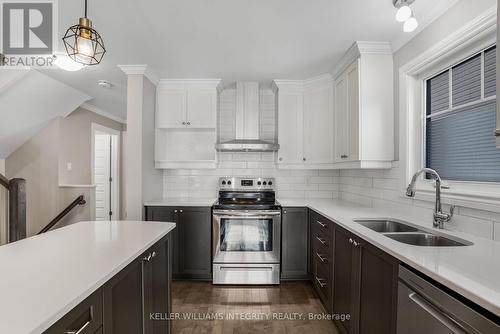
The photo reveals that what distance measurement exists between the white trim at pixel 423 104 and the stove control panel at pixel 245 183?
167cm

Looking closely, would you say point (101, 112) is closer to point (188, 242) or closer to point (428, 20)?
point (188, 242)

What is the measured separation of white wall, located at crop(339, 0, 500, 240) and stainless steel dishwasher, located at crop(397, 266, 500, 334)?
2.29 feet

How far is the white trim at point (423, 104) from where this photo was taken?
147 centimetres

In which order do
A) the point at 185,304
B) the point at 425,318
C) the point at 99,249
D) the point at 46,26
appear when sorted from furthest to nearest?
the point at 185,304 → the point at 46,26 → the point at 99,249 → the point at 425,318

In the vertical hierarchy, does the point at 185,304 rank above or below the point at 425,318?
below

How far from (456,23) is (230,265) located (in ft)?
9.18

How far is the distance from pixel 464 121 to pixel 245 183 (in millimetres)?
2362

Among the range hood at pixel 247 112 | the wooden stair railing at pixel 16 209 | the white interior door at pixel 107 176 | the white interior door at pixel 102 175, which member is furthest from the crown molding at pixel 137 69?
the white interior door at pixel 102 175

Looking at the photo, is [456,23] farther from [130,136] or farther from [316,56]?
[130,136]

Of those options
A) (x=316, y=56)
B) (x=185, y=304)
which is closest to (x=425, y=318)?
(x=185, y=304)

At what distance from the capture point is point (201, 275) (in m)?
2.93

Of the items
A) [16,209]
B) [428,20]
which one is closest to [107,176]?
[16,209]

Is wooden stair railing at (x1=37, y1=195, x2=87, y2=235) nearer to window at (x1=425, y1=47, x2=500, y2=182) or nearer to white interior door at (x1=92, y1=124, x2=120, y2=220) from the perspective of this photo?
white interior door at (x1=92, y1=124, x2=120, y2=220)

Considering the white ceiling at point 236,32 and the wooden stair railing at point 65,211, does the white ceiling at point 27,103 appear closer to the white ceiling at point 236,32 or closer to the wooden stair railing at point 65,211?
the white ceiling at point 236,32
